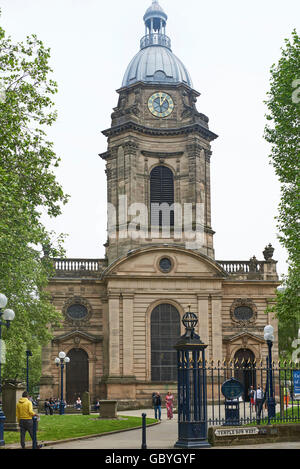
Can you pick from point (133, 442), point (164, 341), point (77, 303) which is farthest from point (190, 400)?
point (77, 303)

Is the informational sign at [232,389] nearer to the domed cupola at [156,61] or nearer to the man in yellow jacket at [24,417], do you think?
the man in yellow jacket at [24,417]

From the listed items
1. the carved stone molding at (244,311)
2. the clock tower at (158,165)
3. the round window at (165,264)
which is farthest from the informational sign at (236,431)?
the clock tower at (158,165)

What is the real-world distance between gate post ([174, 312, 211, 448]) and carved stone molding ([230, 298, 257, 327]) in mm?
28604

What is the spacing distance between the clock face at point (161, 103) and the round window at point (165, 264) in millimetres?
11832

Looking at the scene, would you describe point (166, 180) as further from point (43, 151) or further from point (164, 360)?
point (43, 151)

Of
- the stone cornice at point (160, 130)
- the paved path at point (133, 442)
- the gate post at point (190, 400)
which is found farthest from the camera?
the stone cornice at point (160, 130)

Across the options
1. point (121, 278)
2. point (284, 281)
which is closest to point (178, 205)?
point (121, 278)

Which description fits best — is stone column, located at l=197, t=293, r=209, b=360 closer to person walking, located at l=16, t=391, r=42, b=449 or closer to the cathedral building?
the cathedral building

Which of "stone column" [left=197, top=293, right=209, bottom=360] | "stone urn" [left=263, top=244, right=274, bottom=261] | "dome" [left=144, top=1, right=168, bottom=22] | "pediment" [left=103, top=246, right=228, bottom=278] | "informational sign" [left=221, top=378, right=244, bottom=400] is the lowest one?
"informational sign" [left=221, top=378, right=244, bottom=400]

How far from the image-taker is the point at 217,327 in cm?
4741

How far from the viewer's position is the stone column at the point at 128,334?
45978 mm

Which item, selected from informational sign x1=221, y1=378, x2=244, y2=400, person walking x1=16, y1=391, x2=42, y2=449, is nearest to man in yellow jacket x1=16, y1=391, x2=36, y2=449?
person walking x1=16, y1=391, x2=42, y2=449

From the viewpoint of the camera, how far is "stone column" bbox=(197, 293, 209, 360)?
47.2 meters

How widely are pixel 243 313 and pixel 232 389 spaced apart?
91.8 feet
